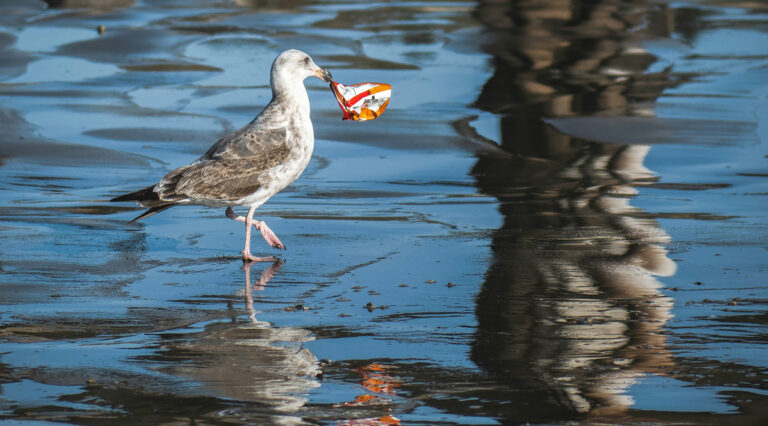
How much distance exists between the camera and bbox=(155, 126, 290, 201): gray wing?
808cm

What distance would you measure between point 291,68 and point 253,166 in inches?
35.2

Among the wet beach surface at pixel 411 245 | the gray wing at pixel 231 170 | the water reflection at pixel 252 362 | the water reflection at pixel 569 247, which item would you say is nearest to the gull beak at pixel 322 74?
the gray wing at pixel 231 170

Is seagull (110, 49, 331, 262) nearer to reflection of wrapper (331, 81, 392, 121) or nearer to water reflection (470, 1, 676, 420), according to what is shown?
reflection of wrapper (331, 81, 392, 121)

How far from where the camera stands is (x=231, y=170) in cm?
818

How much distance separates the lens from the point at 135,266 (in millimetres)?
7879

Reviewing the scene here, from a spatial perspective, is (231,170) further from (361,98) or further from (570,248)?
(570,248)

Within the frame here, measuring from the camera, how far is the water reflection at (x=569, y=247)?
5.66 m

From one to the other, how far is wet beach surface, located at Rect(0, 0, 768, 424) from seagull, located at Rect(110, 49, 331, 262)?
40cm

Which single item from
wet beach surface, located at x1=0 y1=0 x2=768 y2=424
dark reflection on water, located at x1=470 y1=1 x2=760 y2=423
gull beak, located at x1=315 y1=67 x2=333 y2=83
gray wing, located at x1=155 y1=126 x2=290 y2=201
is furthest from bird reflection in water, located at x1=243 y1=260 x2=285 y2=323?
gull beak, located at x1=315 y1=67 x2=333 y2=83

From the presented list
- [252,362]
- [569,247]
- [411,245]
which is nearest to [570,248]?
[569,247]

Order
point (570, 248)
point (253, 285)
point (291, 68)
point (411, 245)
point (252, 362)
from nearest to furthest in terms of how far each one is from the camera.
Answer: point (252, 362)
point (253, 285)
point (570, 248)
point (411, 245)
point (291, 68)

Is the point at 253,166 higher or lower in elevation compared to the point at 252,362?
higher

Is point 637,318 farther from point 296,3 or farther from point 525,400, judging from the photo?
point 296,3

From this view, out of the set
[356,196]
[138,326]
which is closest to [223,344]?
[138,326]
